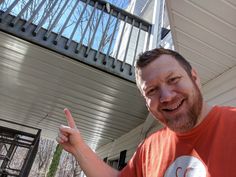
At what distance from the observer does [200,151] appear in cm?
98

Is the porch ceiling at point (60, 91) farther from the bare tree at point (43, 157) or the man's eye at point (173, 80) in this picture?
the bare tree at point (43, 157)

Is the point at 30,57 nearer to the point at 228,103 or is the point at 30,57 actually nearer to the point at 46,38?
the point at 46,38

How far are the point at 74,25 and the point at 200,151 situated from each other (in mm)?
3128

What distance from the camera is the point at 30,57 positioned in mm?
3639

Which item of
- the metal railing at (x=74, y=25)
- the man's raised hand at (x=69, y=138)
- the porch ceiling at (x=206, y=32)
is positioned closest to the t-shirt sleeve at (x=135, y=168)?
the man's raised hand at (x=69, y=138)

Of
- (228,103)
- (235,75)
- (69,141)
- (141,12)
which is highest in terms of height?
(141,12)

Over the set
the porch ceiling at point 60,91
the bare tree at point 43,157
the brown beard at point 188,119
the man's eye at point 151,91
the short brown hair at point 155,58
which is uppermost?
the bare tree at point 43,157

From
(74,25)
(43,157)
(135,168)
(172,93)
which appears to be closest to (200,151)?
(172,93)

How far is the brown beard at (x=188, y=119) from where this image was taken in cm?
106

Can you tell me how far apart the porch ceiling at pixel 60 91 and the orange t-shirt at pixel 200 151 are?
2492 millimetres

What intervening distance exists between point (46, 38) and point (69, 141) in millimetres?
2169

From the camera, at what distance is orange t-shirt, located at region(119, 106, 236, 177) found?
909 mm

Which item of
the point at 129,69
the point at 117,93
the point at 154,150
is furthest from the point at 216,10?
the point at 117,93

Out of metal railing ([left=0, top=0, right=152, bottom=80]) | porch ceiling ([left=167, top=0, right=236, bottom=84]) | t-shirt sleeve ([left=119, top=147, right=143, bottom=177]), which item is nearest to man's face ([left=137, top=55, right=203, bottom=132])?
t-shirt sleeve ([left=119, top=147, right=143, bottom=177])
